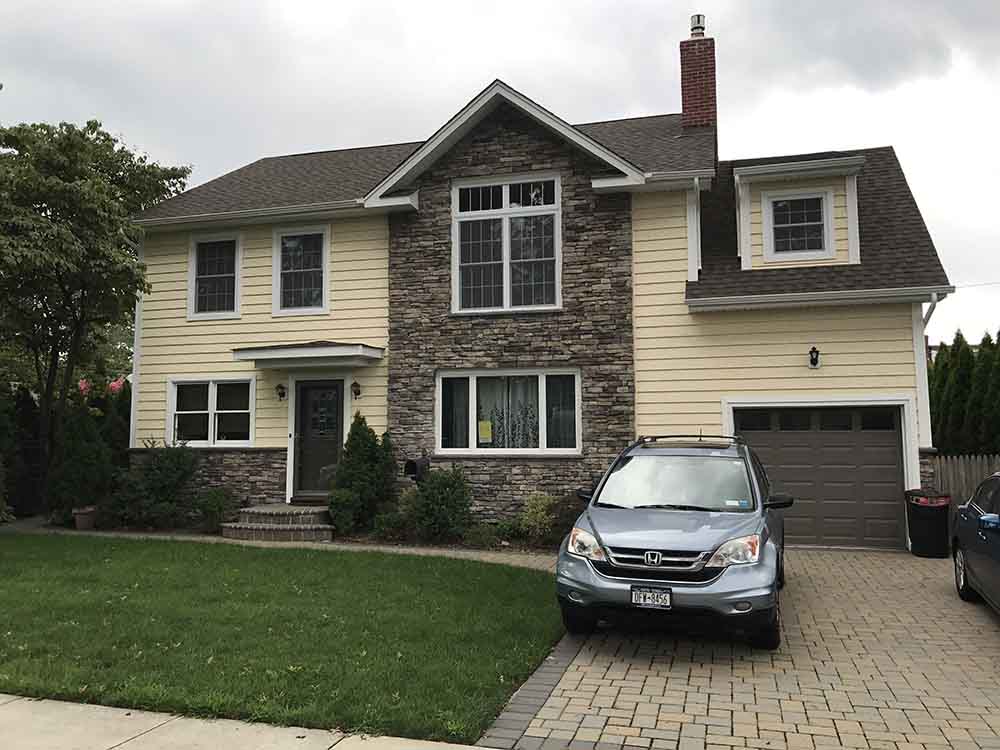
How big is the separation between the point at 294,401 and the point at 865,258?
10559 mm

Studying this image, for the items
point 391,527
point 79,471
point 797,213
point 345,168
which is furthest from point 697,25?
point 79,471

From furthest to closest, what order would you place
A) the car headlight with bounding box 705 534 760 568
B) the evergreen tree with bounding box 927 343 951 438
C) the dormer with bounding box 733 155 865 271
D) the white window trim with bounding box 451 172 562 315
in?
the evergreen tree with bounding box 927 343 951 438 < the white window trim with bounding box 451 172 562 315 < the dormer with bounding box 733 155 865 271 < the car headlight with bounding box 705 534 760 568

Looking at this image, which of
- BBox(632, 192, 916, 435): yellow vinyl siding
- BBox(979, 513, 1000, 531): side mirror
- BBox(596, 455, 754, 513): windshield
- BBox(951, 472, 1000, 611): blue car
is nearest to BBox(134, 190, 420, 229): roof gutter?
BBox(632, 192, 916, 435): yellow vinyl siding

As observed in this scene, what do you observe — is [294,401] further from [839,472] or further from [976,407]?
[976,407]

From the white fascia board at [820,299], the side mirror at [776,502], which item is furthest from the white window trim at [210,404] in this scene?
the side mirror at [776,502]

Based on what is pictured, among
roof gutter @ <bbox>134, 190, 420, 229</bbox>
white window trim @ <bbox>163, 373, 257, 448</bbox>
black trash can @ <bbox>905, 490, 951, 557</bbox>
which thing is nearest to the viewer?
black trash can @ <bbox>905, 490, 951, 557</bbox>

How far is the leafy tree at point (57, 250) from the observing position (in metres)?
12.5

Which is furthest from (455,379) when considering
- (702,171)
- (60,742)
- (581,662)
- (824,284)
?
(60,742)

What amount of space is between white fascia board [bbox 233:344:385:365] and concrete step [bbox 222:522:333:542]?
9.93 ft

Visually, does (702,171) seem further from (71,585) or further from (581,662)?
(71,585)

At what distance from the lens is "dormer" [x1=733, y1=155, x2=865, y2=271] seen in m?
13.2

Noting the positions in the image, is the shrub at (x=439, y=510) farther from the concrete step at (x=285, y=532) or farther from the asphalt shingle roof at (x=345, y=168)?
the asphalt shingle roof at (x=345, y=168)

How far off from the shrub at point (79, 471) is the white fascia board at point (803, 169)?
42.2 ft

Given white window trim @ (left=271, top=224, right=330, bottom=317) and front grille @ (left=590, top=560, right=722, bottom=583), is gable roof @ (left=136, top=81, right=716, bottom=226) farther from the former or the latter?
A: front grille @ (left=590, top=560, right=722, bottom=583)
